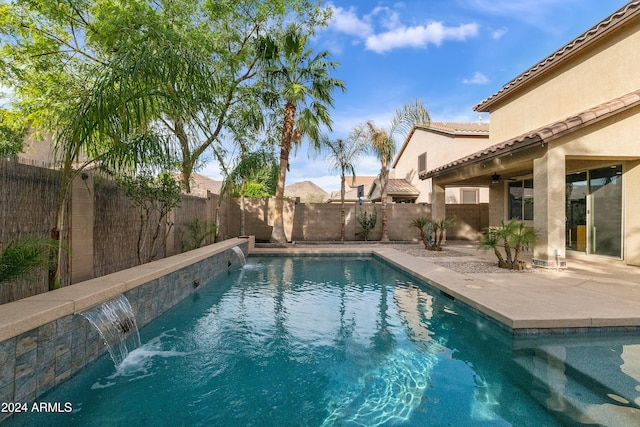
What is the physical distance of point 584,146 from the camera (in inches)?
323

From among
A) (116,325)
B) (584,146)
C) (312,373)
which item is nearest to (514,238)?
(584,146)

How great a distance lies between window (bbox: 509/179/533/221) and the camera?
12906 millimetres

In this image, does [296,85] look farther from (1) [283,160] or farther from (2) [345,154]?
(2) [345,154]

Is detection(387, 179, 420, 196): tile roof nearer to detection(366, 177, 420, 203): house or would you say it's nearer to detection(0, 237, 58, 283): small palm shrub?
detection(366, 177, 420, 203): house

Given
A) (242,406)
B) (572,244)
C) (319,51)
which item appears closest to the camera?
(242,406)

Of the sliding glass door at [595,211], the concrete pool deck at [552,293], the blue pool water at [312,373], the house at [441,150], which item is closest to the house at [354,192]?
the house at [441,150]

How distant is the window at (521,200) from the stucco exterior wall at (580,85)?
207 centimetres

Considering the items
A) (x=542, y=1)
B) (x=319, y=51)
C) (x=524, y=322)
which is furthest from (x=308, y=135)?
(x=524, y=322)

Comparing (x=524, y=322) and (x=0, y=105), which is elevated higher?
(x=0, y=105)

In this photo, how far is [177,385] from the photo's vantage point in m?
3.50

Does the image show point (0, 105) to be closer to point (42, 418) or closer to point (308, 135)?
point (308, 135)

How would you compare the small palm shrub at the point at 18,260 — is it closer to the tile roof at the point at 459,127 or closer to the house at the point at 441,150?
the house at the point at 441,150

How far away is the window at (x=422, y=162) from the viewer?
74.6ft

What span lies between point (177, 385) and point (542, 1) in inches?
591
